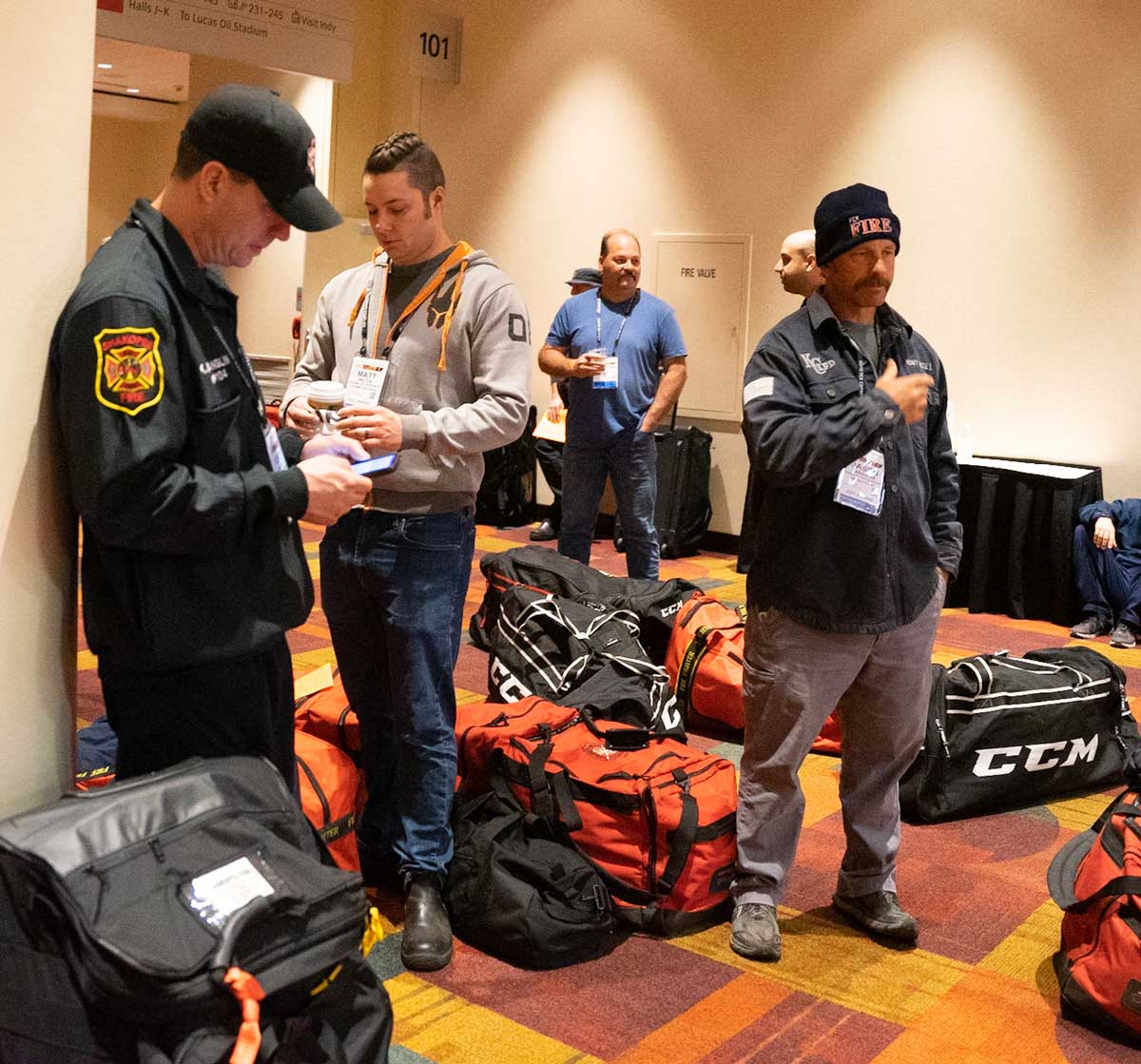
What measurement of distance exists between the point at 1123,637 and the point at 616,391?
271cm

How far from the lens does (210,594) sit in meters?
1.87

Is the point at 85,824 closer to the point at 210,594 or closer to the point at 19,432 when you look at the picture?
the point at 210,594

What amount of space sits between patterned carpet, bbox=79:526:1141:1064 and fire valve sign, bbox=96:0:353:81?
6275 mm

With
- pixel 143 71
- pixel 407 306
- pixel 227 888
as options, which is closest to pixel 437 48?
pixel 143 71

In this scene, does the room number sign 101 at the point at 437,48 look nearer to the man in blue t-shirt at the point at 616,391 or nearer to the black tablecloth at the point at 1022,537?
the man in blue t-shirt at the point at 616,391

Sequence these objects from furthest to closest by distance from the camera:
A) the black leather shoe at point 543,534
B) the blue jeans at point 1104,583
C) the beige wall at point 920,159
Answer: the black leather shoe at point 543,534
the beige wall at point 920,159
the blue jeans at point 1104,583

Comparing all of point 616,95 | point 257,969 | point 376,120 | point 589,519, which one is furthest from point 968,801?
point 376,120

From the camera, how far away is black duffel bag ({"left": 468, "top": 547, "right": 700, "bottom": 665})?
16.8 ft

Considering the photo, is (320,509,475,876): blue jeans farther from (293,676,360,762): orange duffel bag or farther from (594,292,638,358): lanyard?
(594,292,638,358): lanyard

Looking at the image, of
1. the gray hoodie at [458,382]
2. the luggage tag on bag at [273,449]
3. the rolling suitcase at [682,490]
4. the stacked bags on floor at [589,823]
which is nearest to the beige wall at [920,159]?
the rolling suitcase at [682,490]

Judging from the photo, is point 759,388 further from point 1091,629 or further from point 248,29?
point 248,29

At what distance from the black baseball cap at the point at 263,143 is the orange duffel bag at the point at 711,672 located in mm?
3026

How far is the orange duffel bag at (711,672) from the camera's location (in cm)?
457

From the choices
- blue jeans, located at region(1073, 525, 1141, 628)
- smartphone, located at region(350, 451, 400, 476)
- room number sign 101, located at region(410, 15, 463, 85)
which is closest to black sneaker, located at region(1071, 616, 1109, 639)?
blue jeans, located at region(1073, 525, 1141, 628)
